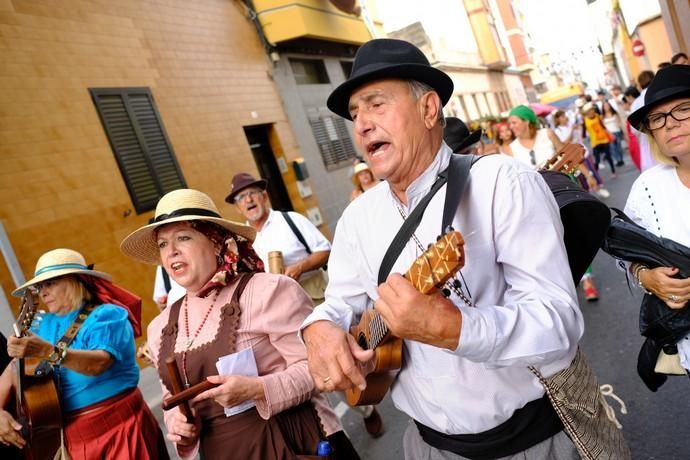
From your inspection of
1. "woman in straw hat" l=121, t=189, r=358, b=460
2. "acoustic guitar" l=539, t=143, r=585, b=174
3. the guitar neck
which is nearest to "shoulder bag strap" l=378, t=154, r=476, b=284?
the guitar neck

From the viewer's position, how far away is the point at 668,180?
7.64 ft

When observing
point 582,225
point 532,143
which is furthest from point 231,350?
point 532,143

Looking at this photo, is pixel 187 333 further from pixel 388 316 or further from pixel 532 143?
pixel 532 143

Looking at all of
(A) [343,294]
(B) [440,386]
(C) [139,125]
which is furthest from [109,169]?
(B) [440,386]

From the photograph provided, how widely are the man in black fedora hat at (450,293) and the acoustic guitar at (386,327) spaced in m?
0.05

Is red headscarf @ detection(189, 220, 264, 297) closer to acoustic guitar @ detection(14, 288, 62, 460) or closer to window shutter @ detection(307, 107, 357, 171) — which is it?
acoustic guitar @ detection(14, 288, 62, 460)

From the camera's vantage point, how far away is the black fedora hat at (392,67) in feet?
5.40

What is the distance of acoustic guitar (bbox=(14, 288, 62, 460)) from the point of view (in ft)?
9.11

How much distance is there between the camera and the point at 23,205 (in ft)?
19.1

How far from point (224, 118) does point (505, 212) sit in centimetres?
892

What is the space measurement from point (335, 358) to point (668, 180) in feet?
5.76

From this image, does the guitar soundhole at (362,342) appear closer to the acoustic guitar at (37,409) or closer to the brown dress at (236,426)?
the brown dress at (236,426)

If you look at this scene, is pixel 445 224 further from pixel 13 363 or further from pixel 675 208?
pixel 13 363

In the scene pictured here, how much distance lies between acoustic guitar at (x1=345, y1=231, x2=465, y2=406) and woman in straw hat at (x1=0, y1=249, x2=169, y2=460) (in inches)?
68.5
